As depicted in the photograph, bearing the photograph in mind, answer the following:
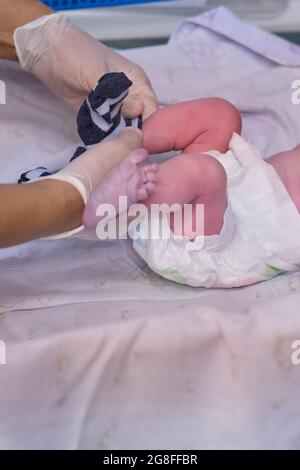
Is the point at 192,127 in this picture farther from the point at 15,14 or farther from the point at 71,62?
the point at 15,14

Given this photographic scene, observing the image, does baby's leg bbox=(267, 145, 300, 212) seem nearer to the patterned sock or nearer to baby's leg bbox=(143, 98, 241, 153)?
baby's leg bbox=(143, 98, 241, 153)

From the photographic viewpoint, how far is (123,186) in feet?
2.73

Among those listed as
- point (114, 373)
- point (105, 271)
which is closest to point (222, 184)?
point (105, 271)

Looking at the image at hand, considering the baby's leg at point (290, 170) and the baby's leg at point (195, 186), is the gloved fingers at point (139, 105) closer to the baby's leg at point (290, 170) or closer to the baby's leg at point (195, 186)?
the baby's leg at point (195, 186)

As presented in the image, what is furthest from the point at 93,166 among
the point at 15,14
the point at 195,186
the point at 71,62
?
the point at 15,14

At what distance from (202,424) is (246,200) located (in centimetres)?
35

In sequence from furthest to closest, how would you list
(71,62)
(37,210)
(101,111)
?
(71,62) → (101,111) → (37,210)

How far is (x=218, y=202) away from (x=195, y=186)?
0.06 metres

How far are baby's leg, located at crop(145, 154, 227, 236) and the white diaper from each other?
0.02 meters

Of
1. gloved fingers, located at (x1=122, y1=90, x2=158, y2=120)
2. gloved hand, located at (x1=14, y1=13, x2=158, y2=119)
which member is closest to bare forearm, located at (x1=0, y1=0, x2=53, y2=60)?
gloved hand, located at (x1=14, y1=13, x2=158, y2=119)

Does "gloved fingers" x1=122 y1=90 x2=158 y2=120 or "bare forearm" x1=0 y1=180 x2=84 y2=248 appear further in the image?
"gloved fingers" x1=122 y1=90 x2=158 y2=120

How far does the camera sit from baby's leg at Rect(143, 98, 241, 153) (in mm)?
1020

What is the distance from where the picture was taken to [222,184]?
38.8 inches
